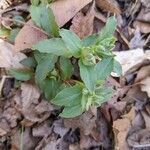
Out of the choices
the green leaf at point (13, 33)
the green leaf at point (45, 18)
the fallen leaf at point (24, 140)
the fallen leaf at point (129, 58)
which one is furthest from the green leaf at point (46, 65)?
the fallen leaf at point (129, 58)

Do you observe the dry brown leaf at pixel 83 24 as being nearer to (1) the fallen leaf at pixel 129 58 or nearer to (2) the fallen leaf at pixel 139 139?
(1) the fallen leaf at pixel 129 58

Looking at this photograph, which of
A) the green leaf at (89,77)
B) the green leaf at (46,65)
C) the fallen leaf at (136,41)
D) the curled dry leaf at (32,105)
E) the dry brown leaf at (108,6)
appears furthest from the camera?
the fallen leaf at (136,41)

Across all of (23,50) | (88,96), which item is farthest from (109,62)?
(23,50)

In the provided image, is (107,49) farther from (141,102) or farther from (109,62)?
(141,102)

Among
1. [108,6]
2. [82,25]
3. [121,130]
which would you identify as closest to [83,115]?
[121,130]

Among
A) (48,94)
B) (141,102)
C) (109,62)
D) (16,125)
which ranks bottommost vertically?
(141,102)

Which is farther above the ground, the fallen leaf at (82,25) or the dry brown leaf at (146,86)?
Answer: the fallen leaf at (82,25)

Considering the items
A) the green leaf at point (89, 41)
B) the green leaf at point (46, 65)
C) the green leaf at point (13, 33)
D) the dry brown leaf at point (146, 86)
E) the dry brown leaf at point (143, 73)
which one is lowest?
the dry brown leaf at point (146, 86)

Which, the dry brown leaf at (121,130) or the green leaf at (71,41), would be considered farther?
the dry brown leaf at (121,130)
